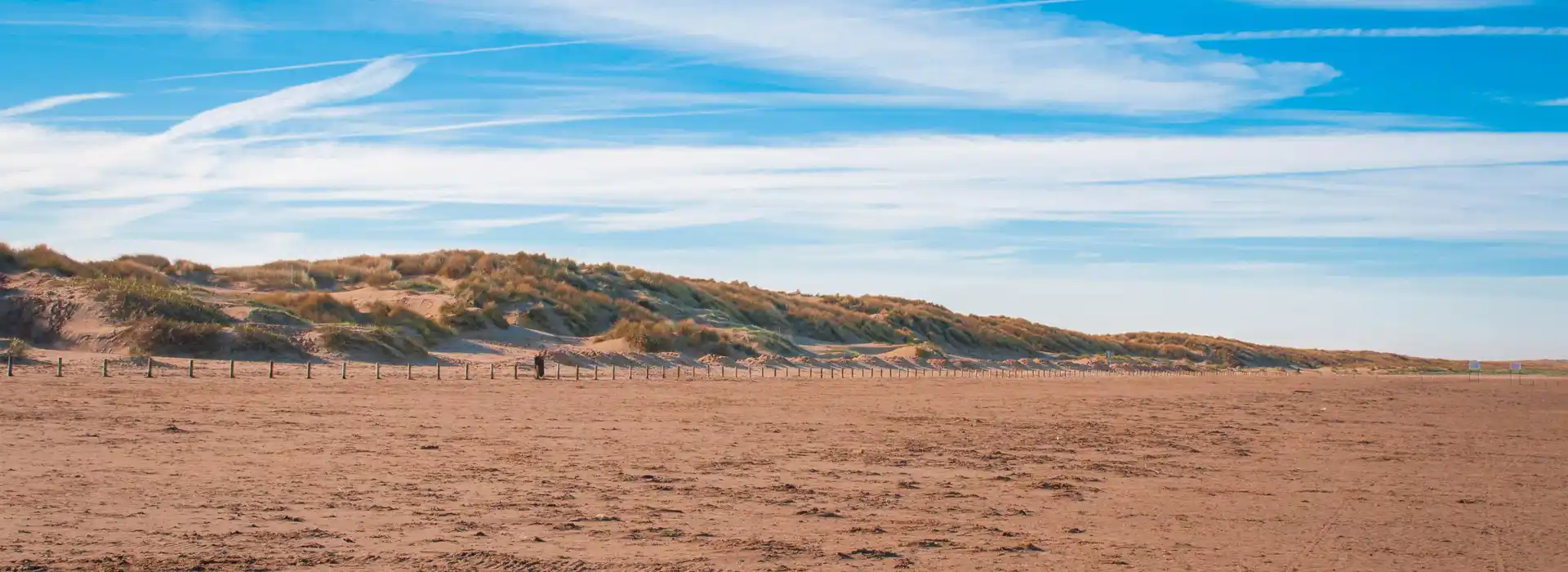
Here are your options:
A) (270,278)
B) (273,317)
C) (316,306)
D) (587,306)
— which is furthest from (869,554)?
(270,278)

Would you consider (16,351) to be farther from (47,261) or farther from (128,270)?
(128,270)

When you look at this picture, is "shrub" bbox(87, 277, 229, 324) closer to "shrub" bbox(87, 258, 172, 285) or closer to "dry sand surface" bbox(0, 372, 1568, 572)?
"shrub" bbox(87, 258, 172, 285)

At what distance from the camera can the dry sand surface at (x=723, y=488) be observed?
9227 mm

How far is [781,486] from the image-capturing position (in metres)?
13.0

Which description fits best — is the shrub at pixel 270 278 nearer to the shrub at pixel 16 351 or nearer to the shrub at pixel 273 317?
the shrub at pixel 273 317

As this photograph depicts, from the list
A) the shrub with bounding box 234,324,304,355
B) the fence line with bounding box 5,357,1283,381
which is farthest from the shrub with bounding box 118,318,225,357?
the fence line with bounding box 5,357,1283,381

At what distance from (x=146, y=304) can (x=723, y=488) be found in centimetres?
3100

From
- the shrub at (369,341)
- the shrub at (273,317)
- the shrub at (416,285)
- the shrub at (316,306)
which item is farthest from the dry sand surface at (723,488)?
the shrub at (416,285)

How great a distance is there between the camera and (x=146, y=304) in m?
37.4

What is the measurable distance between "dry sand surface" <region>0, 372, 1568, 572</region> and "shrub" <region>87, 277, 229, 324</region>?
12.6 meters

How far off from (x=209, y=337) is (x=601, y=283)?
34.5 metres

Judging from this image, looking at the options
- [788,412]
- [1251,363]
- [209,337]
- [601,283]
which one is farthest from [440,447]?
[1251,363]

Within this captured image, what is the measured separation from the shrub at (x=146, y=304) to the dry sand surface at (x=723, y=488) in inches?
497

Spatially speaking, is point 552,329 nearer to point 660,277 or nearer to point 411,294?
point 411,294
